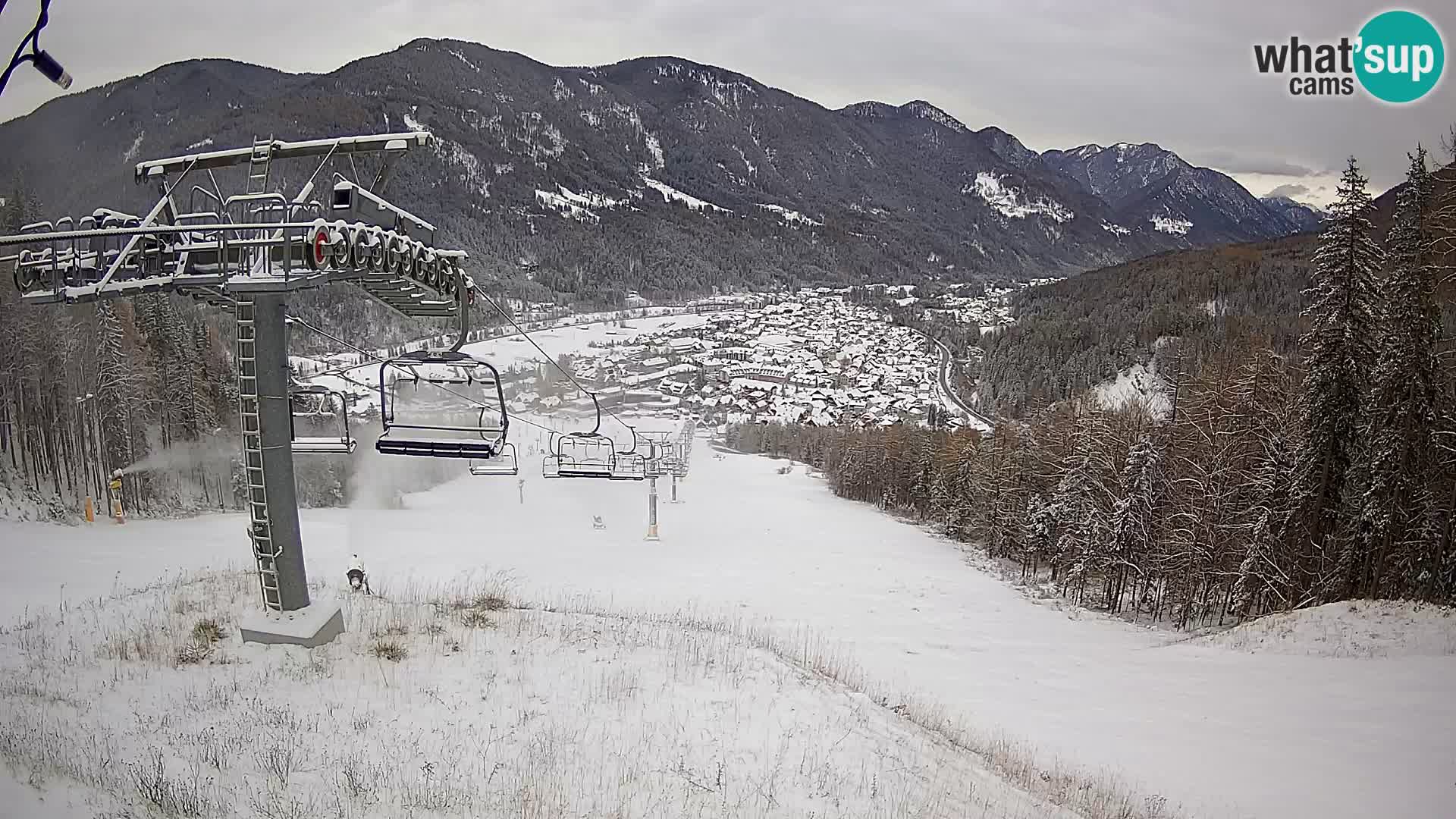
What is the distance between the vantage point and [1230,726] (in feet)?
37.1

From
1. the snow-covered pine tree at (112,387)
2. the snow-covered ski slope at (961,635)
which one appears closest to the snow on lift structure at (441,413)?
the snow-covered ski slope at (961,635)

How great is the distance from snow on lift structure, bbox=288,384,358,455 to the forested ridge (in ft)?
65.0

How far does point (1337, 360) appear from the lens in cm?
1684

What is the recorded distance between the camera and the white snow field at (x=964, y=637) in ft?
31.8

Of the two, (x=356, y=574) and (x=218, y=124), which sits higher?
(x=218, y=124)

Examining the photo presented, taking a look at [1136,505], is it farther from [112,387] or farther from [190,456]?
[190,456]

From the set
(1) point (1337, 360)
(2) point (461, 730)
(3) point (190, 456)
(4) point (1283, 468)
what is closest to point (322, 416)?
(2) point (461, 730)

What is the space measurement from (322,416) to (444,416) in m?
1.28

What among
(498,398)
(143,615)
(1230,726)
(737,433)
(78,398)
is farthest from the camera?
(737,433)

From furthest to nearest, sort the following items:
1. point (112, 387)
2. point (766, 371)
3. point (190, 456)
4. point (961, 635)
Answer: point (766, 371) < point (190, 456) < point (112, 387) < point (961, 635)

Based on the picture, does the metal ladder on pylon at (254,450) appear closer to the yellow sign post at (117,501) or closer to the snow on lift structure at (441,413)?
the snow on lift structure at (441,413)

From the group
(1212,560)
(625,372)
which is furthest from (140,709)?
(625,372)

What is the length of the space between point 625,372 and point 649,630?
323 feet

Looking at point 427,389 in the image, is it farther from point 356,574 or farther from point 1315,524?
point 1315,524
